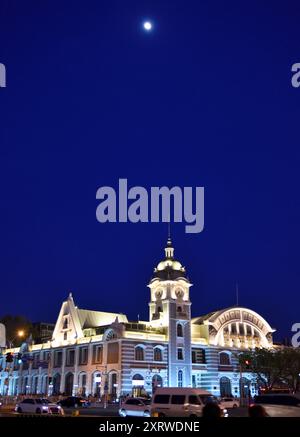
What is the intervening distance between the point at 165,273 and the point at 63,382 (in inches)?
986

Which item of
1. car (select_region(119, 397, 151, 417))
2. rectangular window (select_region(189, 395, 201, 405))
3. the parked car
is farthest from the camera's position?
car (select_region(119, 397, 151, 417))

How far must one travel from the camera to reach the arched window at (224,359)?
9188cm

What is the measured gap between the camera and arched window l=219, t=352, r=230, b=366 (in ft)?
301

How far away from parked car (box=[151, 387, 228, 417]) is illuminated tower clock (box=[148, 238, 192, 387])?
1969 inches

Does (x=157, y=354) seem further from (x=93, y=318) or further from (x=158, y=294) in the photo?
(x=93, y=318)

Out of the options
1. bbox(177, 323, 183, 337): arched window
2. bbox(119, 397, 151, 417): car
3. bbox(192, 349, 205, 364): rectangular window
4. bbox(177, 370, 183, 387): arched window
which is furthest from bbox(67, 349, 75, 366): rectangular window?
bbox(119, 397, 151, 417): car

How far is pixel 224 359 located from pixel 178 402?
206 feet

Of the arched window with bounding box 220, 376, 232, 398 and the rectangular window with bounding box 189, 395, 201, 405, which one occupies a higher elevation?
the arched window with bounding box 220, 376, 232, 398

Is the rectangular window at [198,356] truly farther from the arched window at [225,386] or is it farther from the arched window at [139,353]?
the arched window at [139,353]

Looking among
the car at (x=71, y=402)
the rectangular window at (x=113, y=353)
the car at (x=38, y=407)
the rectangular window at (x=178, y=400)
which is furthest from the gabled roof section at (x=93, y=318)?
the rectangular window at (x=178, y=400)

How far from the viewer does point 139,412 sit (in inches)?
1524

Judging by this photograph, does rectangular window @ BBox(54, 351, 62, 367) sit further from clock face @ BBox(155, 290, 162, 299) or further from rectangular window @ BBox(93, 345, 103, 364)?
clock face @ BBox(155, 290, 162, 299)

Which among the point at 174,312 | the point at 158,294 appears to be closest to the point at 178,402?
the point at 174,312

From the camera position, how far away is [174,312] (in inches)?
3430
